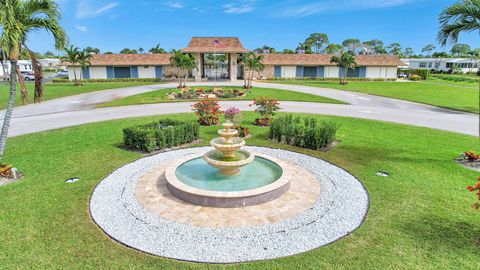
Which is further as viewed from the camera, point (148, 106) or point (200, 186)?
point (148, 106)

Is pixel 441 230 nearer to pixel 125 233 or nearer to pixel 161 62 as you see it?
pixel 125 233

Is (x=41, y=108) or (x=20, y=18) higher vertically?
(x=20, y=18)

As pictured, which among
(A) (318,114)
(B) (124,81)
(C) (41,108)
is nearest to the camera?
(A) (318,114)

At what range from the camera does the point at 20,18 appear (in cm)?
870

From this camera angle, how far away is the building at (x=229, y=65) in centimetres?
4581

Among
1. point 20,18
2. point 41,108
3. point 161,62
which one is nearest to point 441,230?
point 20,18

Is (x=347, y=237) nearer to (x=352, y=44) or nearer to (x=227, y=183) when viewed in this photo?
(x=227, y=183)

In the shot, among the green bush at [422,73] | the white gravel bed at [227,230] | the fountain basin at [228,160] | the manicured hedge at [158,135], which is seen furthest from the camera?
the green bush at [422,73]

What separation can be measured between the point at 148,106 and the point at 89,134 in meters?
9.37

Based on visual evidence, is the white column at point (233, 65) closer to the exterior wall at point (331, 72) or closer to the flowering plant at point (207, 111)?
the exterior wall at point (331, 72)

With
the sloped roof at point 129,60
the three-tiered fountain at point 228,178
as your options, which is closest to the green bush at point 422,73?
the sloped roof at point 129,60

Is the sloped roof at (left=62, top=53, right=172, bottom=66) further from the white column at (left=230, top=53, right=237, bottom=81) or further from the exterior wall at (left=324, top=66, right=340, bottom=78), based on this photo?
the exterior wall at (left=324, top=66, right=340, bottom=78)

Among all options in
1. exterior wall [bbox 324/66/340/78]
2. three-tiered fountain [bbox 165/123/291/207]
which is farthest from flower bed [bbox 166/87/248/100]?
exterior wall [bbox 324/66/340/78]

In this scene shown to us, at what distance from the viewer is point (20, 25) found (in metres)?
8.33
